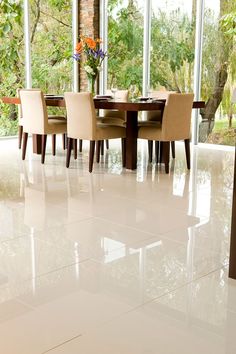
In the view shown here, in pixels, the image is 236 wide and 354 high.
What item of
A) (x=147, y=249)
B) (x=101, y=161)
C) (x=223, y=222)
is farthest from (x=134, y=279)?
(x=101, y=161)

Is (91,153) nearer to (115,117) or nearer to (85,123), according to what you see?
(85,123)

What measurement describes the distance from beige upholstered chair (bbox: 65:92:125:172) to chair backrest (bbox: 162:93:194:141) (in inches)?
23.9

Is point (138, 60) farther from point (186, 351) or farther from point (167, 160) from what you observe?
point (186, 351)

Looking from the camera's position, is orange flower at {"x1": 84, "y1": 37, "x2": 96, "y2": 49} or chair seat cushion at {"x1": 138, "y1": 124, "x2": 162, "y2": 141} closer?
chair seat cushion at {"x1": 138, "y1": 124, "x2": 162, "y2": 141}

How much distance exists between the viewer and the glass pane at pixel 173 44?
322 inches

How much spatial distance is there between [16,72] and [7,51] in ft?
1.31

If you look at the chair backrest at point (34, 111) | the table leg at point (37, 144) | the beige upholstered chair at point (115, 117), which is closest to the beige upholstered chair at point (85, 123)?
the chair backrest at point (34, 111)

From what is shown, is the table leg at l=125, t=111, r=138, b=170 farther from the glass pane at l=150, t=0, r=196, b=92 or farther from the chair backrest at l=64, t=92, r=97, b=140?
the glass pane at l=150, t=0, r=196, b=92

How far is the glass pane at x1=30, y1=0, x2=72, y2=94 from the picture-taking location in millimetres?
8945

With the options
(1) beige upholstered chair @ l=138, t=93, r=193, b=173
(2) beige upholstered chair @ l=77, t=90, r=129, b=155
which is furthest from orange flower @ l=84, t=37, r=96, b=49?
(1) beige upholstered chair @ l=138, t=93, r=193, b=173

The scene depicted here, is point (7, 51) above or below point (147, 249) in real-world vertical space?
above

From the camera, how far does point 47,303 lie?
236 cm

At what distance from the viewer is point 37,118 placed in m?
6.17

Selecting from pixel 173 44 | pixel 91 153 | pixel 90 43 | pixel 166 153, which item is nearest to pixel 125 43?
pixel 173 44
